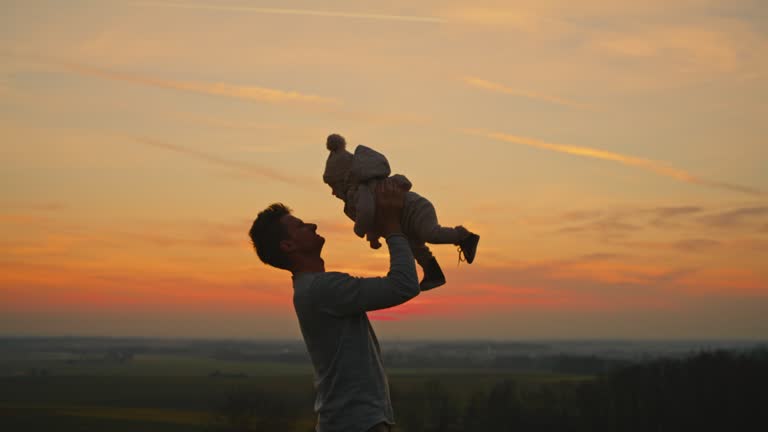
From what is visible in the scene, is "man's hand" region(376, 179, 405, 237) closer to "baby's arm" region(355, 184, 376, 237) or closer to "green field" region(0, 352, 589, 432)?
"baby's arm" region(355, 184, 376, 237)

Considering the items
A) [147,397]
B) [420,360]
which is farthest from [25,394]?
[420,360]

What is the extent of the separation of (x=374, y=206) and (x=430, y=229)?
33 centimetres

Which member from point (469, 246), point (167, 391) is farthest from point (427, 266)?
point (167, 391)

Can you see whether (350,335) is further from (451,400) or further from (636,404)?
(451,400)

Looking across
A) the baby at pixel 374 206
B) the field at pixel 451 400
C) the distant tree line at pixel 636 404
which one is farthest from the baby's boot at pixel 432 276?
the distant tree line at pixel 636 404

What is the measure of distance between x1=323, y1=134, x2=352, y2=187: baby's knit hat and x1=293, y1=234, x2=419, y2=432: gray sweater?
562 millimetres

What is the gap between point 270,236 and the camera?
4266 mm

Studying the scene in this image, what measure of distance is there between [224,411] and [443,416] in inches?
687

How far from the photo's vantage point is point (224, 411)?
165 ft

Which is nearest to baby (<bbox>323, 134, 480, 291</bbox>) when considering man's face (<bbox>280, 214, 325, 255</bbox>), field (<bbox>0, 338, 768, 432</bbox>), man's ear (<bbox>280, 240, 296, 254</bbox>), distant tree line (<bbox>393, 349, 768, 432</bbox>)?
man's face (<bbox>280, 214, 325, 255</bbox>)

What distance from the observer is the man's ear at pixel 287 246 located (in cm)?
423

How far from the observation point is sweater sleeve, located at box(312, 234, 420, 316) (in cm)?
392

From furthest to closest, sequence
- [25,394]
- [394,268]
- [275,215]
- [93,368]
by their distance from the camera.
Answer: [93,368] < [25,394] < [275,215] < [394,268]

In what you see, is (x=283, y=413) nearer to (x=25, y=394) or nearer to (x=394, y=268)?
(x=25, y=394)
